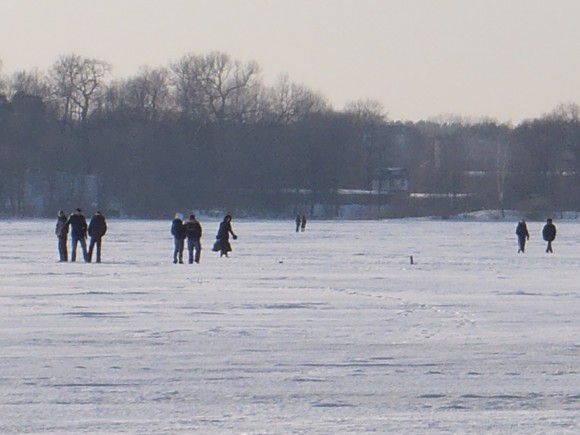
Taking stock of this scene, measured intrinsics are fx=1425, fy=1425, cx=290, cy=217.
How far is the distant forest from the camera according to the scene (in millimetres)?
88438

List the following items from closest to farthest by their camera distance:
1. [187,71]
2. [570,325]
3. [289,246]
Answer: [570,325], [289,246], [187,71]

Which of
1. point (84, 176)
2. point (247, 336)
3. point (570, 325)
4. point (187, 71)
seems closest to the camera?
point (247, 336)

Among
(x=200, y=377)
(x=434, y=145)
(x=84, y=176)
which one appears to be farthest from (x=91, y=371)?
(x=434, y=145)

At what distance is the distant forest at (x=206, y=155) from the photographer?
88.4 m

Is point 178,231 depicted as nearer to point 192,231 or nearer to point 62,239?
point 192,231

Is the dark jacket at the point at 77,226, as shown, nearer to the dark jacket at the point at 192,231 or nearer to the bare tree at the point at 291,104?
the dark jacket at the point at 192,231

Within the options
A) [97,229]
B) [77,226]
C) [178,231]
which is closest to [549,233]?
[178,231]

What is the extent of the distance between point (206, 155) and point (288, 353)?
267ft

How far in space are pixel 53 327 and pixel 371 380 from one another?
452 cm

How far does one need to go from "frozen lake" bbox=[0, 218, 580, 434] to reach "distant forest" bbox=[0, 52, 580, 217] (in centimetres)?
6344

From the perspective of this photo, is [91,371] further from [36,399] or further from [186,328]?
[186,328]

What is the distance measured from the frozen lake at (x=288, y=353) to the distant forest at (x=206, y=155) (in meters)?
63.4

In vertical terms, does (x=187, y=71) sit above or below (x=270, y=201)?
above

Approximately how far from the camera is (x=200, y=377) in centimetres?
1016
